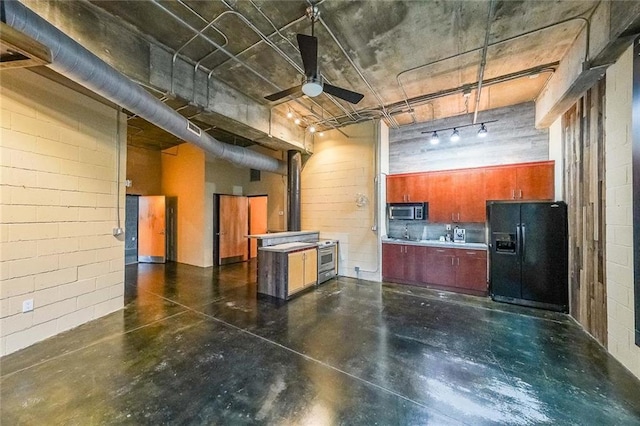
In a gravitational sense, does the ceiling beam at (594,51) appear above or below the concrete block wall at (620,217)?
above

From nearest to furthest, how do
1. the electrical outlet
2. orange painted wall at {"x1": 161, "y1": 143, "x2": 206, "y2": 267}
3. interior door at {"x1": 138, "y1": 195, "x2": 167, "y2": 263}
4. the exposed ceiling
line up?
the exposed ceiling < the electrical outlet < orange painted wall at {"x1": 161, "y1": 143, "x2": 206, "y2": 267} < interior door at {"x1": 138, "y1": 195, "x2": 167, "y2": 263}

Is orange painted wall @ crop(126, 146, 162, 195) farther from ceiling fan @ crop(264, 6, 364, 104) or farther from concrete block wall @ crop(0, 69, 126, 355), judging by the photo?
ceiling fan @ crop(264, 6, 364, 104)

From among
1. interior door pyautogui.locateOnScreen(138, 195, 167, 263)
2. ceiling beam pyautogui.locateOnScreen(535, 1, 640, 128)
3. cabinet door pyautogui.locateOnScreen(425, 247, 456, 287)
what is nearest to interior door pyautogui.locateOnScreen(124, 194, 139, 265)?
interior door pyautogui.locateOnScreen(138, 195, 167, 263)

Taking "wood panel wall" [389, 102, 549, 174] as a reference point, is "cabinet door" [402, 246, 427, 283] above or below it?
below

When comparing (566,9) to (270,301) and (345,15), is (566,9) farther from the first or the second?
(270,301)

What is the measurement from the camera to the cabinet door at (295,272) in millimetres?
4539

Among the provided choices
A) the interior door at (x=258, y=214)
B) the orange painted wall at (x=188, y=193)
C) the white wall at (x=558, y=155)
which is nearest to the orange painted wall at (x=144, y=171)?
the orange painted wall at (x=188, y=193)

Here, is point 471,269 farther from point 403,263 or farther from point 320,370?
point 320,370

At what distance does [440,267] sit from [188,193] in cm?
698

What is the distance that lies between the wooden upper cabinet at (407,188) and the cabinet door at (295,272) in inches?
100

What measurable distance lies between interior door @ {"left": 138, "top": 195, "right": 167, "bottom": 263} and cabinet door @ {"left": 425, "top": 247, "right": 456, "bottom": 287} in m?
7.35

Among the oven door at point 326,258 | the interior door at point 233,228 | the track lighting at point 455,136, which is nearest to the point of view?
the track lighting at point 455,136

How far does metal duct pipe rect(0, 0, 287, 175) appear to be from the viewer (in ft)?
6.51

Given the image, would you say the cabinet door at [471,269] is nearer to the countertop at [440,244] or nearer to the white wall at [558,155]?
the countertop at [440,244]
